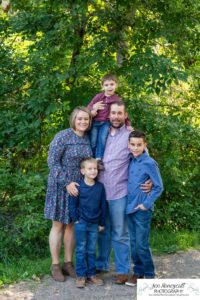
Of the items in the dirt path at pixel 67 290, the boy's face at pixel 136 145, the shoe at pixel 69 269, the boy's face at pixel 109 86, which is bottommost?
the dirt path at pixel 67 290

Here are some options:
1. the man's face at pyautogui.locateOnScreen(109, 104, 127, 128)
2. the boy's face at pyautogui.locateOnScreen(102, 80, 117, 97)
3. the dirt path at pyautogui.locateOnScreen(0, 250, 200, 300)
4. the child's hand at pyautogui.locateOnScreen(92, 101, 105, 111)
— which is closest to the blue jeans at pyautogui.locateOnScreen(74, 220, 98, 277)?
the dirt path at pyautogui.locateOnScreen(0, 250, 200, 300)

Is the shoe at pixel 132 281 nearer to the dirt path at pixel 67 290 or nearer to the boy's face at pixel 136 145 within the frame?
the dirt path at pixel 67 290

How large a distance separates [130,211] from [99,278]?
0.87 metres

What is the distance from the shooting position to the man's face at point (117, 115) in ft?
16.4

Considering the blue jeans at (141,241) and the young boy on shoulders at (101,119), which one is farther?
the young boy on shoulders at (101,119)

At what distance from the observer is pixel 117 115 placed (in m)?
5.00

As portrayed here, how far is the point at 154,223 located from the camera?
792 centimetres

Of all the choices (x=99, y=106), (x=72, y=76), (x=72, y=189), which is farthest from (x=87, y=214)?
(x=72, y=76)

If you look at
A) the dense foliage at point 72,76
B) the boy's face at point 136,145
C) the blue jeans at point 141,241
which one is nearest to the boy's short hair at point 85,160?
the boy's face at point 136,145

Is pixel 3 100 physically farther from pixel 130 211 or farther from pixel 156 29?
pixel 130 211

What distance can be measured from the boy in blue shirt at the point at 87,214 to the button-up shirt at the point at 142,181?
0.99 feet

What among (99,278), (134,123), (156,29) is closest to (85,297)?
(99,278)

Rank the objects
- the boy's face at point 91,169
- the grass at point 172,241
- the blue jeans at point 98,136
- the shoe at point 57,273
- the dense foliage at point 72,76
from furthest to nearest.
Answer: the grass at point 172,241 < the dense foliage at point 72,76 < the shoe at point 57,273 < the blue jeans at point 98,136 < the boy's face at point 91,169

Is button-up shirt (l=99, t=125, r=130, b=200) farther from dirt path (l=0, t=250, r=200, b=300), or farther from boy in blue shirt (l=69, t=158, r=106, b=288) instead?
dirt path (l=0, t=250, r=200, b=300)
